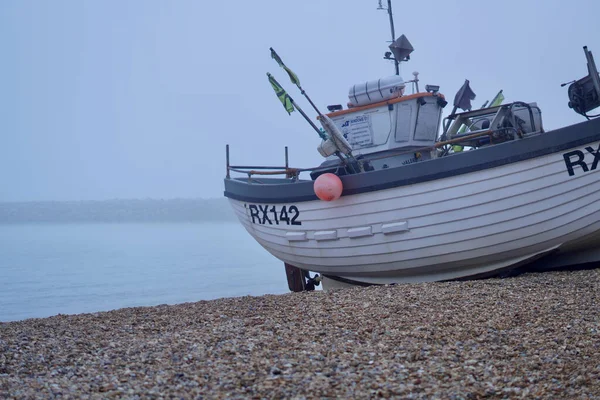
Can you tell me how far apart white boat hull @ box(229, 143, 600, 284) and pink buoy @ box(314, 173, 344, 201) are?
0.21 m

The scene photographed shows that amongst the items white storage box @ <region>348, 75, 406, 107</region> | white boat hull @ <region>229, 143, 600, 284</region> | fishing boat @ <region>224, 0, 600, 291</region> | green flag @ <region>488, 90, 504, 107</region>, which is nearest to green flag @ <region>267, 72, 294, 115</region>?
fishing boat @ <region>224, 0, 600, 291</region>

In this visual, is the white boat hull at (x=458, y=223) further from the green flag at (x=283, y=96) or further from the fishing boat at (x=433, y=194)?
the green flag at (x=283, y=96)

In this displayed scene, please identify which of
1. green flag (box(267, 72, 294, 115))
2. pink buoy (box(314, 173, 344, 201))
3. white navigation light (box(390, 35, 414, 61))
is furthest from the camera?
white navigation light (box(390, 35, 414, 61))

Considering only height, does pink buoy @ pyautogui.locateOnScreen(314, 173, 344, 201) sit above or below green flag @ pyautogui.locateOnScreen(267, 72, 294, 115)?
below

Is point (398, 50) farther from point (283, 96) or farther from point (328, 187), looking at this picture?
point (328, 187)

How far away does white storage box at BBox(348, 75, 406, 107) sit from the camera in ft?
34.1

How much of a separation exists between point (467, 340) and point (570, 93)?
201 inches

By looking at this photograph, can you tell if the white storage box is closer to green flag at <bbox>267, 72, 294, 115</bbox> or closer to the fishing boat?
the fishing boat

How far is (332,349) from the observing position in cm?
443

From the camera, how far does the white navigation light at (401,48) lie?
36.7 ft

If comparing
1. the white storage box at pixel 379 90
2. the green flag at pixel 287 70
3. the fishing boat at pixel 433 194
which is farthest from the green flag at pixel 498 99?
the green flag at pixel 287 70

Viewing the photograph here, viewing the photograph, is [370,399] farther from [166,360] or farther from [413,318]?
[413,318]

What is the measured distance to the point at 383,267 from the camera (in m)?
9.47

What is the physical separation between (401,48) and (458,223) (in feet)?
12.4
